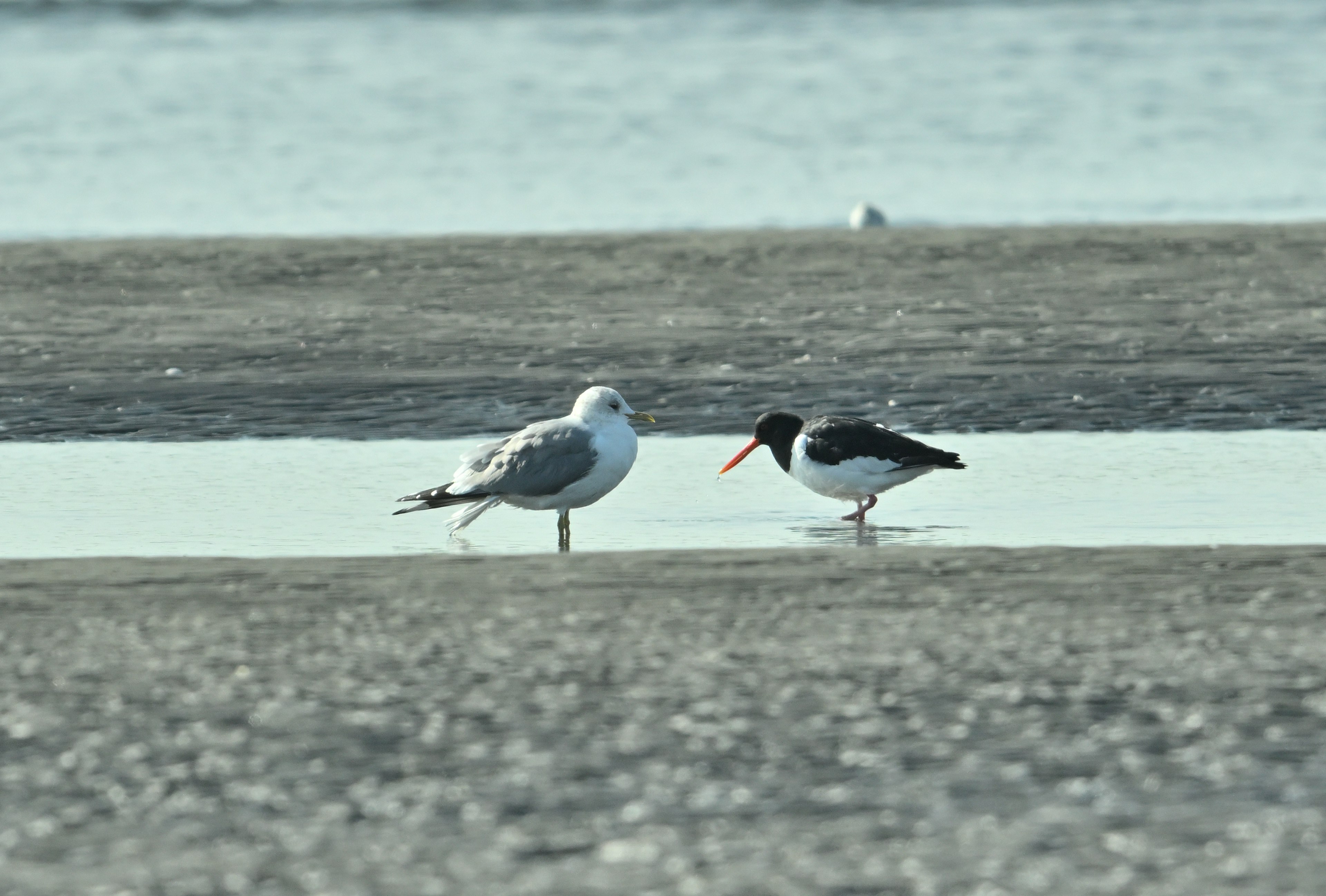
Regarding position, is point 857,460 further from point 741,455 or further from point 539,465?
point 539,465

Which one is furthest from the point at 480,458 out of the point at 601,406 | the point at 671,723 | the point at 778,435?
the point at 671,723

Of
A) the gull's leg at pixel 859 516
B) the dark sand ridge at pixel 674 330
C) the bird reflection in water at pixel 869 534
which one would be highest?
the dark sand ridge at pixel 674 330

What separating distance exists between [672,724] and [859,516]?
4251 millimetres

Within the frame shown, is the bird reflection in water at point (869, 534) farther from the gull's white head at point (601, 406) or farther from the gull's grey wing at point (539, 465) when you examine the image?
the gull's grey wing at point (539, 465)

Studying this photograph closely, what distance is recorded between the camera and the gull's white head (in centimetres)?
940

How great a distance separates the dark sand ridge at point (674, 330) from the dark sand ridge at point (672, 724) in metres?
4.99

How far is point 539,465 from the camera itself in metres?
9.05

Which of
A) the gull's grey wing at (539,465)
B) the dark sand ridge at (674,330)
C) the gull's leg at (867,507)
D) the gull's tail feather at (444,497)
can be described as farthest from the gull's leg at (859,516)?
the dark sand ridge at (674,330)

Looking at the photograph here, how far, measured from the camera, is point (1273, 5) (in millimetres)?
44188

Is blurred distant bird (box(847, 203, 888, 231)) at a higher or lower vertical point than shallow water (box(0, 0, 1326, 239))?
lower

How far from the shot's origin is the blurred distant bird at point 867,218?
20.2m

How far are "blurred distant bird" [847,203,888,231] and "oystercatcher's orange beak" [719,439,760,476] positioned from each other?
968cm

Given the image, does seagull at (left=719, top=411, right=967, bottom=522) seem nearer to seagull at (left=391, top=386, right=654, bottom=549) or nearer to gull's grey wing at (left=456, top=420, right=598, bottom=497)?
seagull at (left=391, top=386, right=654, bottom=549)

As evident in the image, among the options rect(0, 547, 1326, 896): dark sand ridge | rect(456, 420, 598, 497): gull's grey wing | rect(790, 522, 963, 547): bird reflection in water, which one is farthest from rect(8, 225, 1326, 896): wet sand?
rect(456, 420, 598, 497): gull's grey wing
